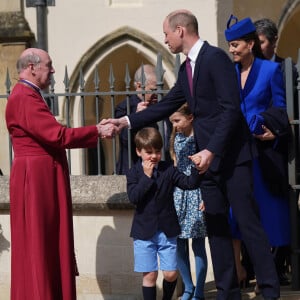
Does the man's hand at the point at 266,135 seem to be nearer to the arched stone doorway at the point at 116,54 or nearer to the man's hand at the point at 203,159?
the man's hand at the point at 203,159

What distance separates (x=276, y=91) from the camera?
8.36 metres

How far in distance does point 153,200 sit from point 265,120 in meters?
1.00

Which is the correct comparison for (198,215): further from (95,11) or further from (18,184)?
(95,11)

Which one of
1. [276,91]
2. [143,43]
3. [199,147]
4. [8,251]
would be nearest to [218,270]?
[199,147]

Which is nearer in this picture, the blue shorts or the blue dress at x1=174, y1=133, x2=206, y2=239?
the blue shorts

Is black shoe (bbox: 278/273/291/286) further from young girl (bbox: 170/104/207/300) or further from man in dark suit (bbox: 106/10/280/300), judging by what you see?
man in dark suit (bbox: 106/10/280/300)

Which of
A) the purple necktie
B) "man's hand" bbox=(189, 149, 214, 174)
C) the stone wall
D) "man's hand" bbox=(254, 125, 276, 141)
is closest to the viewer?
"man's hand" bbox=(189, 149, 214, 174)

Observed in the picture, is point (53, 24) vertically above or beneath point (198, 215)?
above

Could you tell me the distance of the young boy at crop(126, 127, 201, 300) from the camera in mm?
8430

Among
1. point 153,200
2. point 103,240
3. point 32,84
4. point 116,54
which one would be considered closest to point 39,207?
point 32,84

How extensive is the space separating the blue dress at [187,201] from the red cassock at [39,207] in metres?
0.90

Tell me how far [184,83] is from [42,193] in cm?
121

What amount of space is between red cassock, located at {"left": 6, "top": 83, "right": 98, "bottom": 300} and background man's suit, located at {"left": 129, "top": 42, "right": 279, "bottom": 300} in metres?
0.84

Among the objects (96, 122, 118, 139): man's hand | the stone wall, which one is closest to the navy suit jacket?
(96, 122, 118, 139): man's hand
